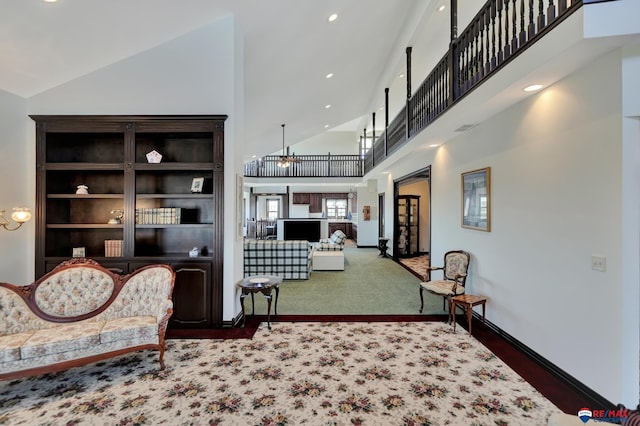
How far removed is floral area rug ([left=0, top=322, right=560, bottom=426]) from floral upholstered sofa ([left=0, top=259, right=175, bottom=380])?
0.27 metres

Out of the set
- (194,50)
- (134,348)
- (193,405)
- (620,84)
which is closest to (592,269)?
(620,84)

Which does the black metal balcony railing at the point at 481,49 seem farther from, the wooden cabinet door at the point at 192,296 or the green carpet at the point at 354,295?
the wooden cabinet door at the point at 192,296

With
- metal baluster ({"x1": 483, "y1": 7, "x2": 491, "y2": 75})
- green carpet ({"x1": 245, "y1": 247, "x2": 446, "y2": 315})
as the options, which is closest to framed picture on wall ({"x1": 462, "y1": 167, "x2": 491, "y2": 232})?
metal baluster ({"x1": 483, "y1": 7, "x2": 491, "y2": 75})

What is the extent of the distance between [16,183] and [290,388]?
13.0 ft

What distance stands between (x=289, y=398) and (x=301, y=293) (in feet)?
9.40

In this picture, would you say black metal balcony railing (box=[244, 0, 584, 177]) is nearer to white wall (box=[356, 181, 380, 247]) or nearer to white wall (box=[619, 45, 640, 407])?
white wall (box=[619, 45, 640, 407])

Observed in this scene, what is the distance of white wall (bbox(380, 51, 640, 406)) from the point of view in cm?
209

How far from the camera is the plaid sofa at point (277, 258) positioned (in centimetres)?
606

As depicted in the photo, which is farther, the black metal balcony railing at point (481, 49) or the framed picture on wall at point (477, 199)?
the framed picture on wall at point (477, 199)

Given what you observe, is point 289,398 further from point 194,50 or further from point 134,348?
point 194,50

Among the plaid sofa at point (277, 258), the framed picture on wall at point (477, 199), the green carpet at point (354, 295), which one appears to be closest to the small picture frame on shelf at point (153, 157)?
the green carpet at point (354, 295)

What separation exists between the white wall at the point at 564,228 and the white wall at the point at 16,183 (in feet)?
18.8

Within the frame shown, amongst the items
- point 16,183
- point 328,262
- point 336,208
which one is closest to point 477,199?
point 328,262

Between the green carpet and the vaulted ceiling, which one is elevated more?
the vaulted ceiling
